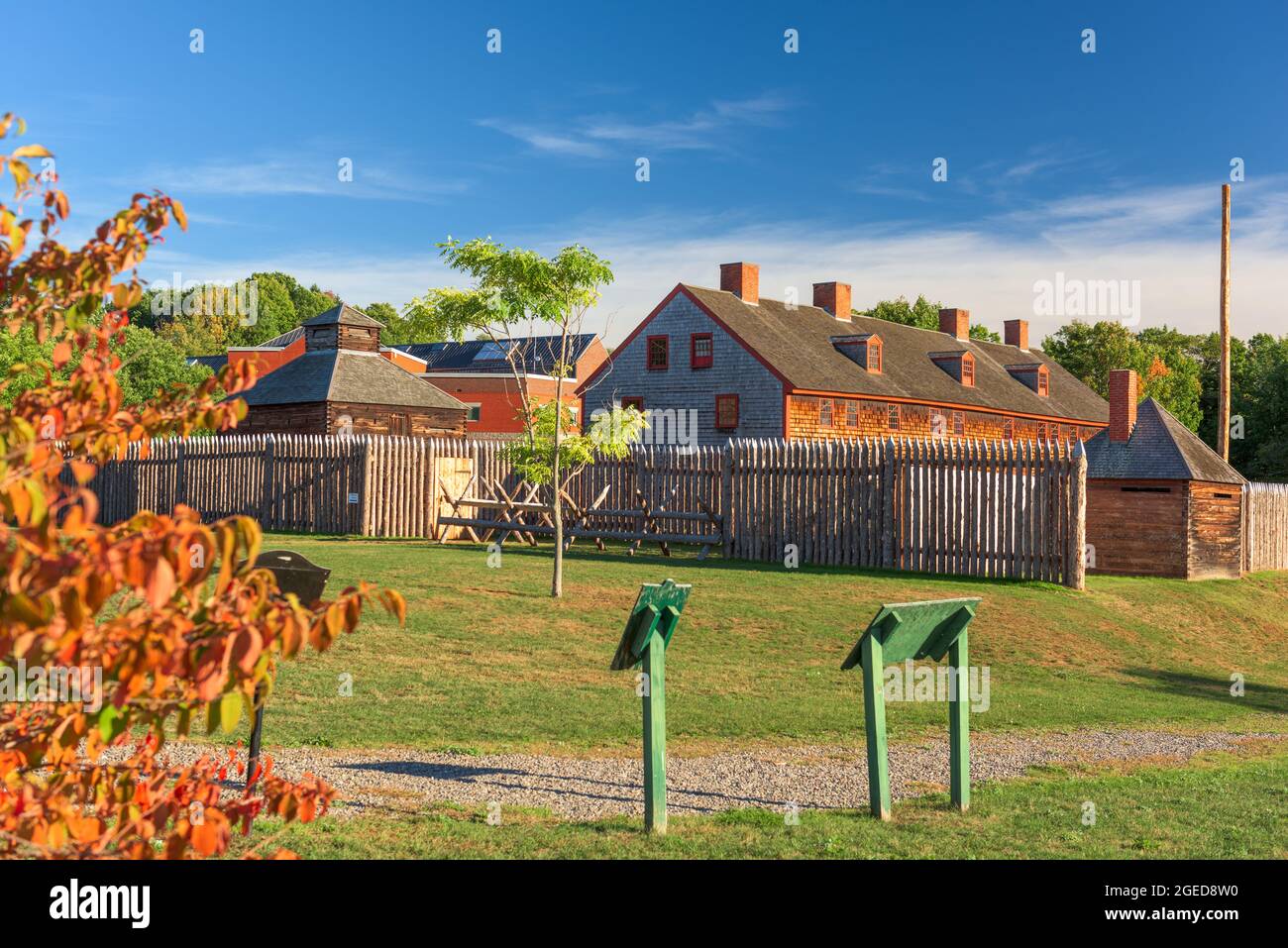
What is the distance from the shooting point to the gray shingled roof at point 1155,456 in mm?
26453

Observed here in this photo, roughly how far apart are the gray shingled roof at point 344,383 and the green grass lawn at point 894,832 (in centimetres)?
Result: 3653

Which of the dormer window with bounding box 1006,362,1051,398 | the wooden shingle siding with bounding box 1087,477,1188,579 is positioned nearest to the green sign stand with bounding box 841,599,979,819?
the wooden shingle siding with bounding box 1087,477,1188,579

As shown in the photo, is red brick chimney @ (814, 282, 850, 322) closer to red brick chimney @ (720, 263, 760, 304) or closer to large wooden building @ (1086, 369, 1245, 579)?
red brick chimney @ (720, 263, 760, 304)

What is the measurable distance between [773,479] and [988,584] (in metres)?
5.55

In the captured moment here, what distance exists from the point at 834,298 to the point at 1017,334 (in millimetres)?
20939

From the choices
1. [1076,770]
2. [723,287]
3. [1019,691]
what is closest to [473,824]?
[1076,770]

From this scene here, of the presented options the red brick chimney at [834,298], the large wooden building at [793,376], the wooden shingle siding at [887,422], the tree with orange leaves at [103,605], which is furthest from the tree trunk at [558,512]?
the red brick chimney at [834,298]

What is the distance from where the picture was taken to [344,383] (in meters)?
43.3

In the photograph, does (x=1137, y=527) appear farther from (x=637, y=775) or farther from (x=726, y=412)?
(x=637, y=775)

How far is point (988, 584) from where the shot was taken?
21.5 m

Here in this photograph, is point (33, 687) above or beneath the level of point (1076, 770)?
above

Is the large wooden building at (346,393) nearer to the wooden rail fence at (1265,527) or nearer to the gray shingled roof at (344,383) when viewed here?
the gray shingled roof at (344,383)
